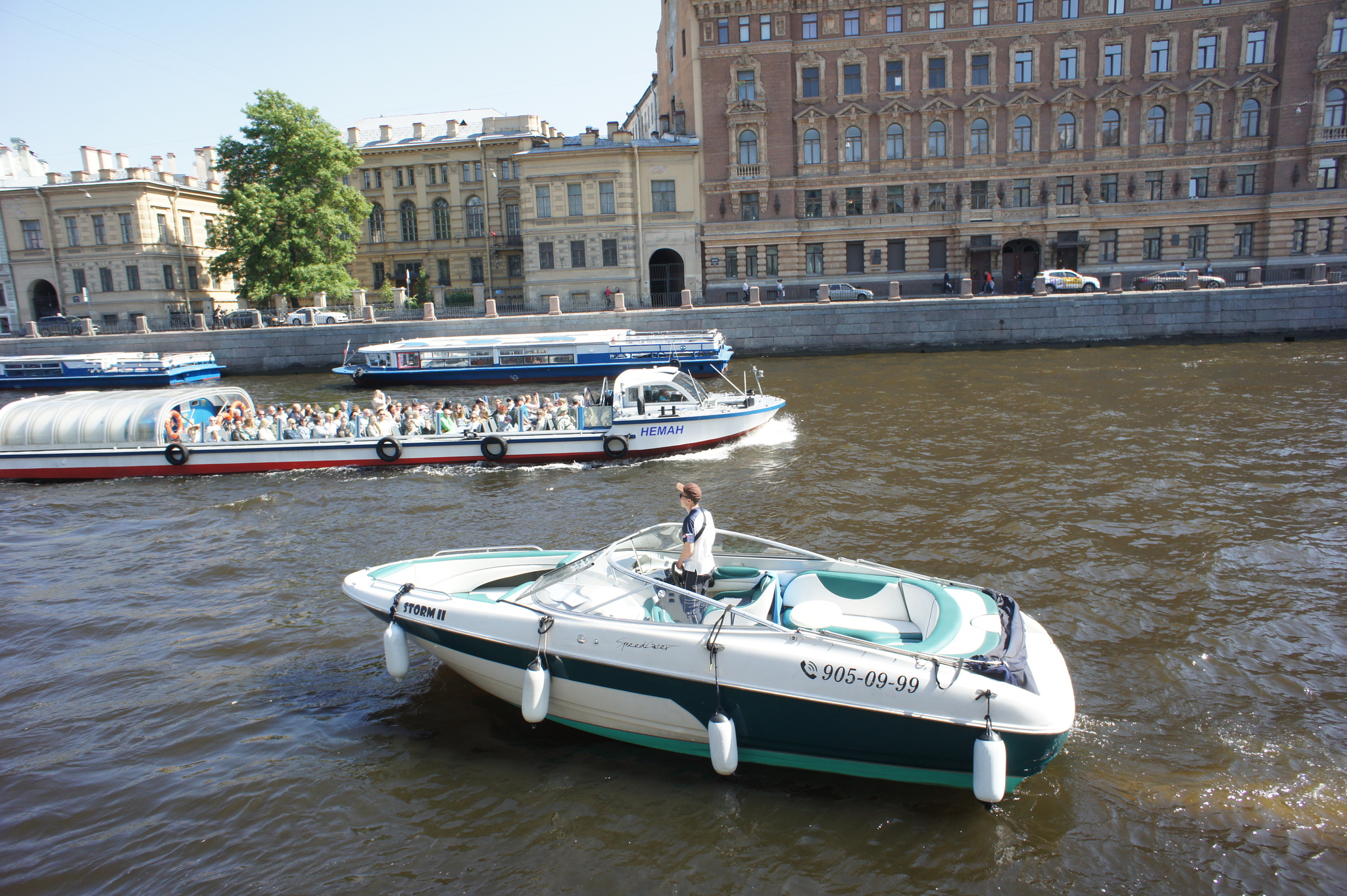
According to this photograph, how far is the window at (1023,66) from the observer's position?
4647 cm

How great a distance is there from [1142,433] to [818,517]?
→ 10504mm

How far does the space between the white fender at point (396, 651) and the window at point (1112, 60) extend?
5186 centimetres

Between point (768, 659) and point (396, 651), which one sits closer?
point (768, 659)

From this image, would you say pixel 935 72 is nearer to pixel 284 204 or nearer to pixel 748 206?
pixel 748 206

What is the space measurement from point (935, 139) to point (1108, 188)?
10.2m

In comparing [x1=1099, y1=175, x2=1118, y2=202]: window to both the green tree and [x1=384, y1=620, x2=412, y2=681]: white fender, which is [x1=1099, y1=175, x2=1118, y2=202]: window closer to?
the green tree

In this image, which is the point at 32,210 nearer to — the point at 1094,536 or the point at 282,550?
the point at 282,550

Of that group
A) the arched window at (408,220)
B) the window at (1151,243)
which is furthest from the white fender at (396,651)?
the arched window at (408,220)

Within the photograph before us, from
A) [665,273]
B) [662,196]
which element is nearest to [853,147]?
[662,196]

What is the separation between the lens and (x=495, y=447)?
19562mm

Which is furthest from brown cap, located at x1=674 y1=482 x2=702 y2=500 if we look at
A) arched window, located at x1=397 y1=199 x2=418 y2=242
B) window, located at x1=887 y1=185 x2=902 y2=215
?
arched window, located at x1=397 y1=199 x2=418 y2=242

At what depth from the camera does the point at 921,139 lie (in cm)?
4741

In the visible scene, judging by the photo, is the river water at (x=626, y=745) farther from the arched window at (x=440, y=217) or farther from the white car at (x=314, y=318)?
the arched window at (x=440, y=217)

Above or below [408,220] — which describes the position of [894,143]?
above
